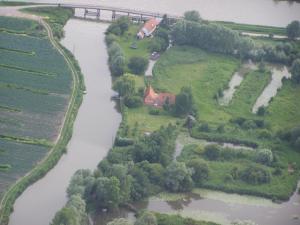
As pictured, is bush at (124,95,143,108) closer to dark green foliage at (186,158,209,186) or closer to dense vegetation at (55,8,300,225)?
dense vegetation at (55,8,300,225)

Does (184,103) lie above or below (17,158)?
above

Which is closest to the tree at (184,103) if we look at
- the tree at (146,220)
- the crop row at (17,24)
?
the tree at (146,220)

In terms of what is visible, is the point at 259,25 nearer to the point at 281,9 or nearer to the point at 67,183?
the point at 281,9

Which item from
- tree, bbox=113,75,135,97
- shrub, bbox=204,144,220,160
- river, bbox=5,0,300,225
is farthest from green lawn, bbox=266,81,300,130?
tree, bbox=113,75,135,97

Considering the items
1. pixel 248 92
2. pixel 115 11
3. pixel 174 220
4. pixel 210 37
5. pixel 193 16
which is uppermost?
pixel 193 16

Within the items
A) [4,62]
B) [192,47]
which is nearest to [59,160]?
[4,62]

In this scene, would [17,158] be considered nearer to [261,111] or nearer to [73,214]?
[73,214]

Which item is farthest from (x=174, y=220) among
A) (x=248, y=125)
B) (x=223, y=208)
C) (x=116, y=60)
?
(x=116, y=60)
